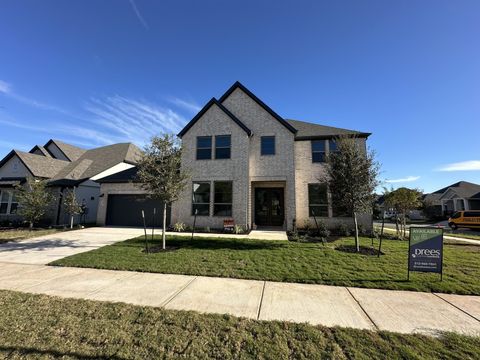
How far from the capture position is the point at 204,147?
16.1m

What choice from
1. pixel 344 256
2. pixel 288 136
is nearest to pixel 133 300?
pixel 344 256

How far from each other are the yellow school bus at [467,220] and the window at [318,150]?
64.0 ft

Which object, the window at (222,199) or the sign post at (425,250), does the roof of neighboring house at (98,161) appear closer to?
the window at (222,199)

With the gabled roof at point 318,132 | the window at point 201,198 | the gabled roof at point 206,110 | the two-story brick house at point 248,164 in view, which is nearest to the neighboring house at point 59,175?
the gabled roof at point 206,110

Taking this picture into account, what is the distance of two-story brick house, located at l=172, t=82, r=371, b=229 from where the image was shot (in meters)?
15.1

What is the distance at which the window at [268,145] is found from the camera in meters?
15.7

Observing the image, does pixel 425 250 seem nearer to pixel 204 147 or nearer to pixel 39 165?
pixel 204 147

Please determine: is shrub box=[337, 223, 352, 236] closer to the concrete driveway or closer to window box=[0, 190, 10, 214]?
the concrete driveway

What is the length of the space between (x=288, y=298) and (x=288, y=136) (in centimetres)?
1203

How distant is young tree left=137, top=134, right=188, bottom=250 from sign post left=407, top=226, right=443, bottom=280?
8.79 metres

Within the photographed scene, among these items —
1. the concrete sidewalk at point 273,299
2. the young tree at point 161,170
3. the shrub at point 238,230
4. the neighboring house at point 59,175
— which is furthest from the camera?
the neighboring house at point 59,175

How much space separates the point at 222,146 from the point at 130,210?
929 centimetres

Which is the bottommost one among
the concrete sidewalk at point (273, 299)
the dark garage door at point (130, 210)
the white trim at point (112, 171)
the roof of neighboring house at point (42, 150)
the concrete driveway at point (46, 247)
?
the concrete sidewalk at point (273, 299)

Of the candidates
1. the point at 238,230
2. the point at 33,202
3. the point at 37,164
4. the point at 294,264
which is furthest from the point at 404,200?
the point at 37,164
